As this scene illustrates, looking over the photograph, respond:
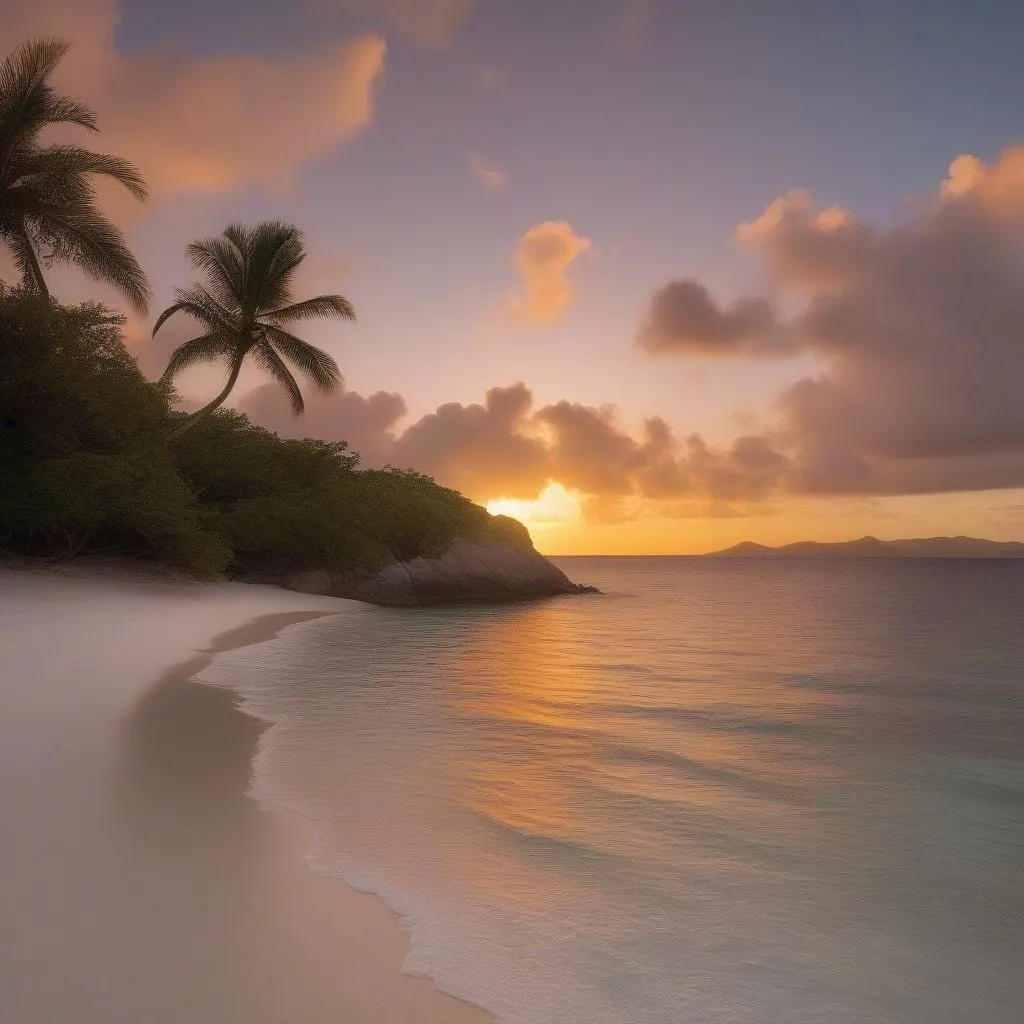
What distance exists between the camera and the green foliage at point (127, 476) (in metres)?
21.3

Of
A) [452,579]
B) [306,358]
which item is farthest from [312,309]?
[452,579]

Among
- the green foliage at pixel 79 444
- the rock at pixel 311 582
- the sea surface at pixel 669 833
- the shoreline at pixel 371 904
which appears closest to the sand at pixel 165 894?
the shoreline at pixel 371 904

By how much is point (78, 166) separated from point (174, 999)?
23329 mm

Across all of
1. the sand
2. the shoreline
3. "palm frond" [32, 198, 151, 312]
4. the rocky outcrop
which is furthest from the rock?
the sand

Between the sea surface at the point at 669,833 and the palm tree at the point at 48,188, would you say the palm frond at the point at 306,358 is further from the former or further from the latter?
the sea surface at the point at 669,833

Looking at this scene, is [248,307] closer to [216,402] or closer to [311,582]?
[216,402]

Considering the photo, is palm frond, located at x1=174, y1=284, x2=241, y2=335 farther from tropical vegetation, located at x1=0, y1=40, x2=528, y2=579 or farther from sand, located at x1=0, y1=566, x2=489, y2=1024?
sand, located at x1=0, y1=566, x2=489, y2=1024

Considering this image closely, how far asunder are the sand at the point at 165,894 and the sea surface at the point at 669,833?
12.7 inches

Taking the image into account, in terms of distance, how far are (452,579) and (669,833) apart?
1454 inches

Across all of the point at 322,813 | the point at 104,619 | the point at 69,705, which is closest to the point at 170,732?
the point at 69,705

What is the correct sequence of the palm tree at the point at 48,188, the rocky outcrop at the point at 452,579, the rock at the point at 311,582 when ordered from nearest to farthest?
the palm tree at the point at 48,188 < the rock at the point at 311,582 < the rocky outcrop at the point at 452,579

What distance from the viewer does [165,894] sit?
4.25 meters

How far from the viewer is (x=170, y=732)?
8.30 meters

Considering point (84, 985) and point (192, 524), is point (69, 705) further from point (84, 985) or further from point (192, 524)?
point (192, 524)
